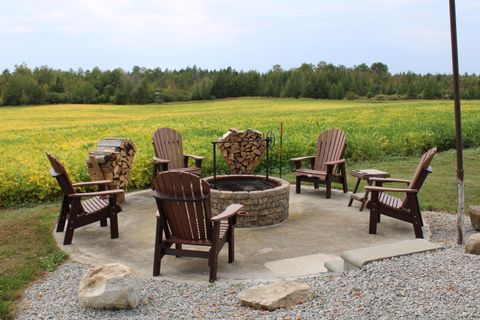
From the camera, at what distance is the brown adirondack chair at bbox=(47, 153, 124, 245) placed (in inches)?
226

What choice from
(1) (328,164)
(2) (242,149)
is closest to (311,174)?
(1) (328,164)

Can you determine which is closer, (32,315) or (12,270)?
(32,315)

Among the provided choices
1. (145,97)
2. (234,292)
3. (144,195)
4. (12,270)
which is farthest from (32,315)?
(145,97)

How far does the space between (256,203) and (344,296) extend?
266cm

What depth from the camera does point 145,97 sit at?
5319cm

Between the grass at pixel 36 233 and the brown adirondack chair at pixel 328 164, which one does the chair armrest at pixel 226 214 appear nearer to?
the grass at pixel 36 233

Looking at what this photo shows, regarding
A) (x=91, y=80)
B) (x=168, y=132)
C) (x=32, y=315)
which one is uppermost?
(x=91, y=80)

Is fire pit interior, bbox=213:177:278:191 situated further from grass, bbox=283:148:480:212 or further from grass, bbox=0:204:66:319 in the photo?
grass, bbox=283:148:480:212

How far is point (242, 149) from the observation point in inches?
385

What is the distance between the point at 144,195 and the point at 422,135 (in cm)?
987

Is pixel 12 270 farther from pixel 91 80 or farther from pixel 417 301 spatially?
pixel 91 80

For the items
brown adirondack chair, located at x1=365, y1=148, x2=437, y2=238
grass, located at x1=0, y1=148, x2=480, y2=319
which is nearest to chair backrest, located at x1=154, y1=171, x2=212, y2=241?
grass, located at x1=0, y1=148, x2=480, y2=319

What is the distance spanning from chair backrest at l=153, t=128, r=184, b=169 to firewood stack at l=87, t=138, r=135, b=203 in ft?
1.46

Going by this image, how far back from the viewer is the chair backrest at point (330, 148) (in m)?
8.23
